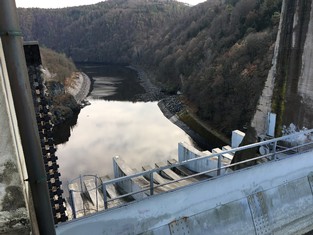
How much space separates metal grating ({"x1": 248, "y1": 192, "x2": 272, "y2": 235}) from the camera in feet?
22.5

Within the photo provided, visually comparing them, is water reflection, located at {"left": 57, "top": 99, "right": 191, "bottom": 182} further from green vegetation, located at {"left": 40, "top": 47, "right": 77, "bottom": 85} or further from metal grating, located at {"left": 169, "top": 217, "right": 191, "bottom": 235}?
metal grating, located at {"left": 169, "top": 217, "right": 191, "bottom": 235}

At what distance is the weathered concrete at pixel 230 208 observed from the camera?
5512 mm

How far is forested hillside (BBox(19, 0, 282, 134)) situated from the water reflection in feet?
17.7

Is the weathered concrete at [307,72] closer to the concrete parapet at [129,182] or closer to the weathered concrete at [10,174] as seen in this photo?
the concrete parapet at [129,182]

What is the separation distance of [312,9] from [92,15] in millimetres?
128302

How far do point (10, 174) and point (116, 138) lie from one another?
26.1 m

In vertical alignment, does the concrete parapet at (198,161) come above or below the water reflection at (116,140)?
above

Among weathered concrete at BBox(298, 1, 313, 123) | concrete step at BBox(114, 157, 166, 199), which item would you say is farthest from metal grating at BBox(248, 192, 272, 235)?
concrete step at BBox(114, 157, 166, 199)

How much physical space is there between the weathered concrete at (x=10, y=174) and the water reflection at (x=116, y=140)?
1848cm

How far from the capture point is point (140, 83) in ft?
190

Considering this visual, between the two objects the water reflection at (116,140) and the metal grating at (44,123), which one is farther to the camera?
the water reflection at (116,140)

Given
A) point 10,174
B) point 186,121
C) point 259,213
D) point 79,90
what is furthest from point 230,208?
point 79,90

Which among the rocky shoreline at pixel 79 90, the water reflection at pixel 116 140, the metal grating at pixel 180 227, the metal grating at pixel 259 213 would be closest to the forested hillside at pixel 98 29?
the rocky shoreline at pixel 79 90

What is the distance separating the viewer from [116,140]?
1094 inches
